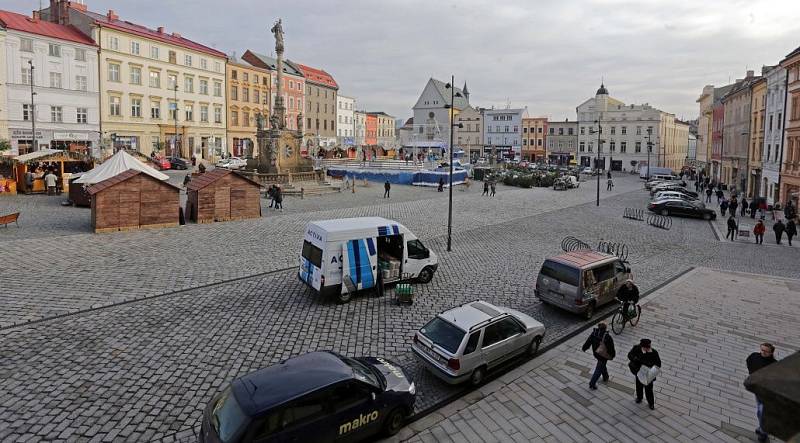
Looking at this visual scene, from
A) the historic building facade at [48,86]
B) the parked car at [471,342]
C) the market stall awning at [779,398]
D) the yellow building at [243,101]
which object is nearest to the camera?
the market stall awning at [779,398]

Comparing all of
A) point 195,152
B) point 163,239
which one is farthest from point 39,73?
point 163,239

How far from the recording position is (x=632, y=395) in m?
9.48

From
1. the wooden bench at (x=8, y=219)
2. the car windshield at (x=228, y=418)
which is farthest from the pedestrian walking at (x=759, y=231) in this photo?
the wooden bench at (x=8, y=219)

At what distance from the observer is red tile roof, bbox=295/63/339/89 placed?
87.9 meters

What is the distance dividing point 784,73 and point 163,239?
42.5 meters

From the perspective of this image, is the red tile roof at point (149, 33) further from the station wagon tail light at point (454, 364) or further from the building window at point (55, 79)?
the station wagon tail light at point (454, 364)

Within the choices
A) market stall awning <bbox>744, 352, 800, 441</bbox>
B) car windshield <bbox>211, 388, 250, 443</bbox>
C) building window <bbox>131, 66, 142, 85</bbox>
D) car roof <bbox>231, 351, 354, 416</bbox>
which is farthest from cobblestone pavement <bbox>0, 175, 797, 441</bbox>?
building window <bbox>131, 66, 142, 85</bbox>

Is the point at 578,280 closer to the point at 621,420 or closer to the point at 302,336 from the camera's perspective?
the point at 621,420

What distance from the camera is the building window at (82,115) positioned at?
161 feet

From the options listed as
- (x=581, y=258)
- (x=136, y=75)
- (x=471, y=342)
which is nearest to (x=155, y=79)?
(x=136, y=75)

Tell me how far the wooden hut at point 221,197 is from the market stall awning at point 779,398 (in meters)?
24.1

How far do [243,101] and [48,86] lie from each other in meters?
25.2

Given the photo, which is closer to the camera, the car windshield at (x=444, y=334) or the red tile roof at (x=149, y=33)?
the car windshield at (x=444, y=334)

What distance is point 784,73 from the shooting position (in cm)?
3825
